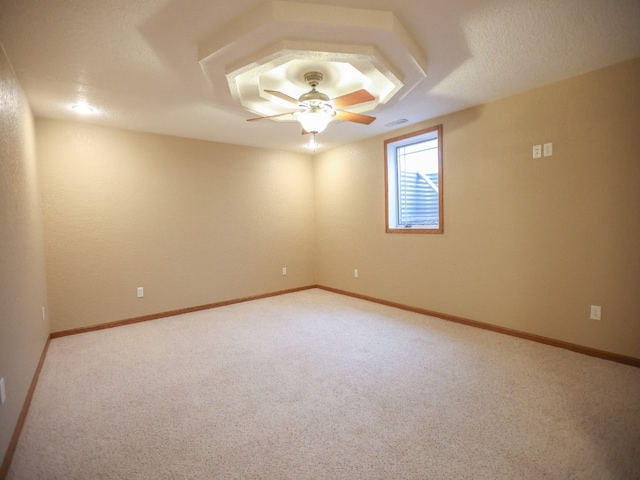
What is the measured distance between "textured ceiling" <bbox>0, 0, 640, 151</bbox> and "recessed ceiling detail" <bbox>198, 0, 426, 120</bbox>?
5cm

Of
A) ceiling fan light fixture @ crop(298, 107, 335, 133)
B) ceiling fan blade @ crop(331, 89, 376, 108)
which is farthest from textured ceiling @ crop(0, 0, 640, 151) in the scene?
ceiling fan light fixture @ crop(298, 107, 335, 133)

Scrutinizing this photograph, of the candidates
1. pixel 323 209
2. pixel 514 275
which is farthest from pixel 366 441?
pixel 323 209

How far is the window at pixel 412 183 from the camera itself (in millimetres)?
4078

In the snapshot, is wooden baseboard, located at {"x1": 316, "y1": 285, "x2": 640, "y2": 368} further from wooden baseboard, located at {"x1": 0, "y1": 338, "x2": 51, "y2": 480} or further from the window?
wooden baseboard, located at {"x1": 0, "y1": 338, "x2": 51, "y2": 480}

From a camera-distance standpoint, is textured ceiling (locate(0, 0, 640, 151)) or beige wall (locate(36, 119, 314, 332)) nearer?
textured ceiling (locate(0, 0, 640, 151))

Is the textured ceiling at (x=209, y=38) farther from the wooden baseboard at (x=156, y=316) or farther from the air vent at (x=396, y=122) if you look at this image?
the wooden baseboard at (x=156, y=316)

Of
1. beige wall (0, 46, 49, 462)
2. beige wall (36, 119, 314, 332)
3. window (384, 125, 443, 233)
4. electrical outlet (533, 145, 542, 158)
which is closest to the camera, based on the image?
beige wall (0, 46, 49, 462)

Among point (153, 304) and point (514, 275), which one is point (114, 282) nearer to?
point (153, 304)

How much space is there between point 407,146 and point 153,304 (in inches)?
155

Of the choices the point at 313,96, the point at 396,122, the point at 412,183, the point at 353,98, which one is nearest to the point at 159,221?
the point at 313,96

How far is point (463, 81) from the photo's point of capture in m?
2.76

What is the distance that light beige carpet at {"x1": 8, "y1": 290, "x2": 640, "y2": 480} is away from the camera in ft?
5.01

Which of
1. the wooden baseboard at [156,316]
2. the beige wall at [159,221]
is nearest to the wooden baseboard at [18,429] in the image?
the wooden baseboard at [156,316]

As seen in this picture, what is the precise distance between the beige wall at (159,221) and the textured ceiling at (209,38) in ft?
2.12
